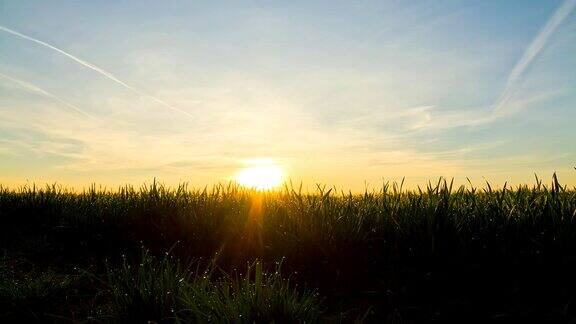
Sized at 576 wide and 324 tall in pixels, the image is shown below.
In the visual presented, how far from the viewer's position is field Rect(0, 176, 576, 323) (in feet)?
11.1

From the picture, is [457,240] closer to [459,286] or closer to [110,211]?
[459,286]

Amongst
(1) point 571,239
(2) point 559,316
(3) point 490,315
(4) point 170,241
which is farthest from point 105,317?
(1) point 571,239

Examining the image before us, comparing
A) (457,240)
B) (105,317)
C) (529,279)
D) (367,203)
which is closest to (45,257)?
(105,317)

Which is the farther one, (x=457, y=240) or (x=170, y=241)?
(x=170, y=241)

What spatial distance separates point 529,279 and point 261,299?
Answer: 2023mm

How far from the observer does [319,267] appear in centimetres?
440

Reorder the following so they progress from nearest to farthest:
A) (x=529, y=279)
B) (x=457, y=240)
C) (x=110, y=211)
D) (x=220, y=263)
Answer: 1. (x=529, y=279)
2. (x=457, y=240)
3. (x=220, y=263)
4. (x=110, y=211)

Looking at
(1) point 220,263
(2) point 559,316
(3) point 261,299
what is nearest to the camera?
(3) point 261,299

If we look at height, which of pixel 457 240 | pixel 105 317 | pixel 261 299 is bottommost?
pixel 105 317

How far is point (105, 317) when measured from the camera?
3.48m

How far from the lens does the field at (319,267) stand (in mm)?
3393

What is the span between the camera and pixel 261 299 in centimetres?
307

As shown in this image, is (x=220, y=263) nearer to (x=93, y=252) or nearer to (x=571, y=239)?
(x=93, y=252)

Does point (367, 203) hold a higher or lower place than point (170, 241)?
higher
